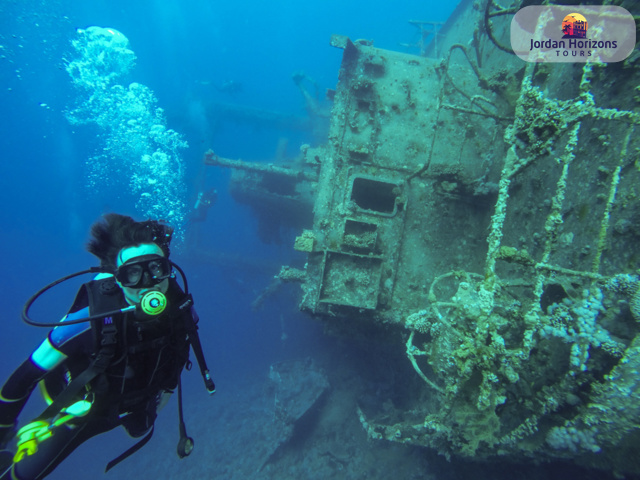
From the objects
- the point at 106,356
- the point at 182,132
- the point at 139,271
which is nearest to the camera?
the point at 106,356

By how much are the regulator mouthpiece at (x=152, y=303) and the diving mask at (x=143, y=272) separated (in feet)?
0.50

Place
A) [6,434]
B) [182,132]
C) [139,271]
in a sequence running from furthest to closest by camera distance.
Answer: [182,132] < [139,271] < [6,434]

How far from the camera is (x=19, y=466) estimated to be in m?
1.90

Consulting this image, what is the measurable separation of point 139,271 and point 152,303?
1.03 ft

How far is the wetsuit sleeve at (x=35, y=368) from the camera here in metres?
2.06

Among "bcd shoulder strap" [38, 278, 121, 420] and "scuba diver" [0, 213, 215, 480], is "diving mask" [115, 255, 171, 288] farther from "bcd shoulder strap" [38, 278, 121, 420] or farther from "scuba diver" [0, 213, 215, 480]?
"bcd shoulder strap" [38, 278, 121, 420]

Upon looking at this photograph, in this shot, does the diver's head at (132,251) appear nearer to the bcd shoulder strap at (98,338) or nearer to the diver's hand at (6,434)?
the bcd shoulder strap at (98,338)

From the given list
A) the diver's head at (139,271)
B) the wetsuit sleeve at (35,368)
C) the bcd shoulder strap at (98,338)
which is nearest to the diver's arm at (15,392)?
the wetsuit sleeve at (35,368)

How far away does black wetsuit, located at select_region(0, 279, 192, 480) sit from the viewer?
2.06 metres

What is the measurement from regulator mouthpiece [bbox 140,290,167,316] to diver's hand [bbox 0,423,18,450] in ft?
3.64

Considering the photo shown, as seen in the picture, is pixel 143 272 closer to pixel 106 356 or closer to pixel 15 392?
pixel 106 356

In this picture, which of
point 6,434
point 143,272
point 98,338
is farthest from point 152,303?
point 6,434

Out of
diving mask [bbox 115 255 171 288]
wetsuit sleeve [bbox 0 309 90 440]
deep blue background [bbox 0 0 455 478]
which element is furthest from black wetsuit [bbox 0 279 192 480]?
deep blue background [bbox 0 0 455 478]

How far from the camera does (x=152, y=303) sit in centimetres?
225
